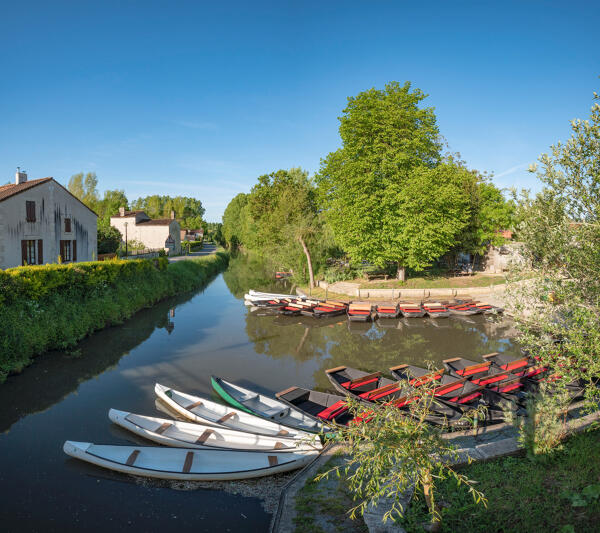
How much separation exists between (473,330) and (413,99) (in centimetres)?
1926

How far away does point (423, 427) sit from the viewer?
498cm

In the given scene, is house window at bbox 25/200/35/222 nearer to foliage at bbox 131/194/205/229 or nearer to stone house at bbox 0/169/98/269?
stone house at bbox 0/169/98/269

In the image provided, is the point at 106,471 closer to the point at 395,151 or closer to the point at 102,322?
the point at 102,322

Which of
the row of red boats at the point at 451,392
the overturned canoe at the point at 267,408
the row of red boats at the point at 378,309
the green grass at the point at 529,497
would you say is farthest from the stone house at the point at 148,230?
the green grass at the point at 529,497

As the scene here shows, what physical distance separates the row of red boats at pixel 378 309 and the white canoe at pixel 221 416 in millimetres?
14592

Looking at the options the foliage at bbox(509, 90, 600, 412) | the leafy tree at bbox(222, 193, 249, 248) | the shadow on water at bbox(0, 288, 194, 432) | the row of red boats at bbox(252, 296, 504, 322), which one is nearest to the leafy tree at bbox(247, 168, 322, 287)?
the row of red boats at bbox(252, 296, 504, 322)

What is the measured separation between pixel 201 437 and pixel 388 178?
2557cm

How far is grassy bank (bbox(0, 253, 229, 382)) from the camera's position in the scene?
16.2 meters

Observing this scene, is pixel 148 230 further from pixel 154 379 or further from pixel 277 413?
pixel 277 413

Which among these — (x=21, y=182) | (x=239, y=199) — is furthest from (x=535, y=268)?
(x=239, y=199)

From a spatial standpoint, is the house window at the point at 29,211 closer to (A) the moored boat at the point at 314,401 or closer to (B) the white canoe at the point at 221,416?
(B) the white canoe at the point at 221,416

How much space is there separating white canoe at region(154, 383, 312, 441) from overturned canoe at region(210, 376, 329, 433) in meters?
0.28

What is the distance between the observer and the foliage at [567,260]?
6898 millimetres

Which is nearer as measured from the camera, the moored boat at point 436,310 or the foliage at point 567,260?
the foliage at point 567,260
